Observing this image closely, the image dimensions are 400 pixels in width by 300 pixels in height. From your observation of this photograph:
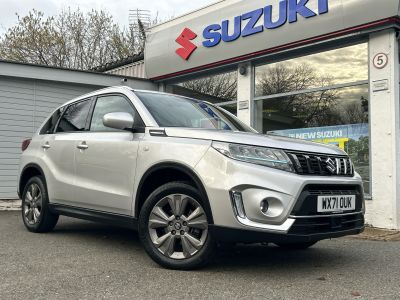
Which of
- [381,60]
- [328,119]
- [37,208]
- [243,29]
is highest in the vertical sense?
[243,29]

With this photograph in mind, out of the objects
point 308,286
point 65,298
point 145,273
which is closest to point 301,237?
point 308,286

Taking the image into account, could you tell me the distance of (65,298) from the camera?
3541 mm

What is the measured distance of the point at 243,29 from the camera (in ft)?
33.0

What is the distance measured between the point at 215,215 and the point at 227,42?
23.2ft

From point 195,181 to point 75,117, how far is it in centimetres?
261

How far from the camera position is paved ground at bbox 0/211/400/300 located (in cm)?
370

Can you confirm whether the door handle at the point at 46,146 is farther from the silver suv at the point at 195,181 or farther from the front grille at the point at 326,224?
the front grille at the point at 326,224

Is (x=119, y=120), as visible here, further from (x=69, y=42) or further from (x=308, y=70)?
(x=69, y=42)

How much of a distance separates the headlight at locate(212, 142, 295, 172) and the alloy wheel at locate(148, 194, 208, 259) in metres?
0.55

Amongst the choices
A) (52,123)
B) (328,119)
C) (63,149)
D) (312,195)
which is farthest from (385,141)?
(52,123)

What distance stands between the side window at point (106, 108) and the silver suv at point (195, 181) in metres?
0.01

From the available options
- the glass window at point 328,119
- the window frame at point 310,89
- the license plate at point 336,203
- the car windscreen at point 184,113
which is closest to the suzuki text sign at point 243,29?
the window frame at point 310,89

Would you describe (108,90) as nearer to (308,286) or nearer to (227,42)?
(308,286)

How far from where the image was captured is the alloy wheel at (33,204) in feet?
20.8
